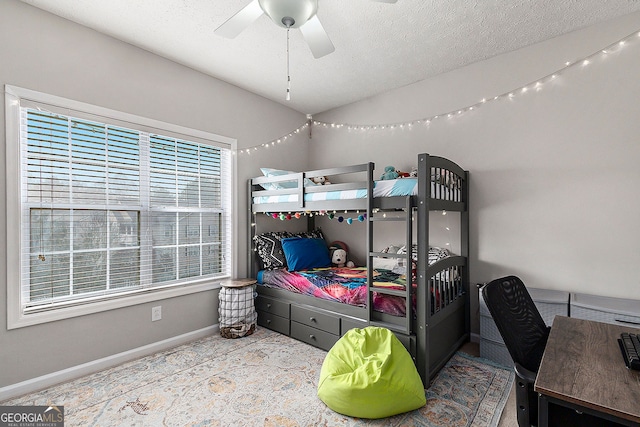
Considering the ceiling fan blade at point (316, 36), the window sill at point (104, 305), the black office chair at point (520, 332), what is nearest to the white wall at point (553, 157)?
the black office chair at point (520, 332)

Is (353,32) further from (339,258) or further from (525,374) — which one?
(525,374)

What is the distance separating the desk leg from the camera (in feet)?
3.38

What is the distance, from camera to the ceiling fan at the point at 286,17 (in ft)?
5.89

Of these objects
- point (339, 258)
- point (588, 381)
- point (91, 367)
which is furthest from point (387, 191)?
point (91, 367)

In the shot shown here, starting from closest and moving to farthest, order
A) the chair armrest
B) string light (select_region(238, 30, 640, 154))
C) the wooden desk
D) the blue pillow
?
1. the wooden desk
2. the chair armrest
3. string light (select_region(238, 30, 640, 154))
4. the blue pillow

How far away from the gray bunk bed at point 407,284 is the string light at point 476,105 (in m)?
0.64

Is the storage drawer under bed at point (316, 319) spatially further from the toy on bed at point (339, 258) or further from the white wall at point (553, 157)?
the white wall at point (553, 157)

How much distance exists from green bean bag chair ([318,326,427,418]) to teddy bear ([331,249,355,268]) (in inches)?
63.1

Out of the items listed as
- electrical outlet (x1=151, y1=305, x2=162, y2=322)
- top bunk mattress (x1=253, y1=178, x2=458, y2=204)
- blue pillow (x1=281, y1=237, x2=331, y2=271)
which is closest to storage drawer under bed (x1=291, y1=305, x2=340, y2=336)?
blue pillow (x1=281, y1=237, x2=331, y2=271)

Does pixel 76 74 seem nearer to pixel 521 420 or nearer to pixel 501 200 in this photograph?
pixel 521 420

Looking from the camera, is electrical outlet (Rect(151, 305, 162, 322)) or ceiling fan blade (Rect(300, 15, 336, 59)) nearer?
ceiling fan blade (Rect(300, 15, 336, 59))

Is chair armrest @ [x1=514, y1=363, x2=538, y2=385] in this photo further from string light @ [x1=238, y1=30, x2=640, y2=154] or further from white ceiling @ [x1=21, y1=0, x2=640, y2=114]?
string light @ [x1=238, y1=30, x2=640, y2=154]

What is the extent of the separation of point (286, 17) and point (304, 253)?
7.63ft

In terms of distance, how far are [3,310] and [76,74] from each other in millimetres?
1759
